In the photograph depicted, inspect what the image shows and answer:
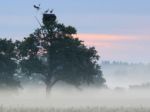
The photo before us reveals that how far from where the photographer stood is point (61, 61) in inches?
2781

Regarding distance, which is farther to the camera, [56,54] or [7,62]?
[7,62]

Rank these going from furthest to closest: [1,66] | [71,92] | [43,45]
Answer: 1. [71,92]
2. [1,66]
3. [43,45]

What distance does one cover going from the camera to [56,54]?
7062cm

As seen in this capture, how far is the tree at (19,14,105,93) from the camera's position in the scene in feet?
231

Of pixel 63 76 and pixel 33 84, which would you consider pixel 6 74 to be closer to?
pixel 63 76

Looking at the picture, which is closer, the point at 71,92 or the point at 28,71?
the point at 28,71

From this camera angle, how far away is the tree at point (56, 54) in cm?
7050

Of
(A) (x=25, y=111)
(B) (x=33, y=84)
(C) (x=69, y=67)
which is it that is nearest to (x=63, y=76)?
(C) (x=69, y=67)

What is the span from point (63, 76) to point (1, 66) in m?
7.52

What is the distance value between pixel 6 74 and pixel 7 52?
9.53ft

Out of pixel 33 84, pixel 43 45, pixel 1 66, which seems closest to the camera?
pixel 43 45

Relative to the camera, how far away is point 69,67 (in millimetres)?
70875

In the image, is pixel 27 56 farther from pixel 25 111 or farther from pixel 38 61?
pixel 25 111

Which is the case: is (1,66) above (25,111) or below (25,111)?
above
